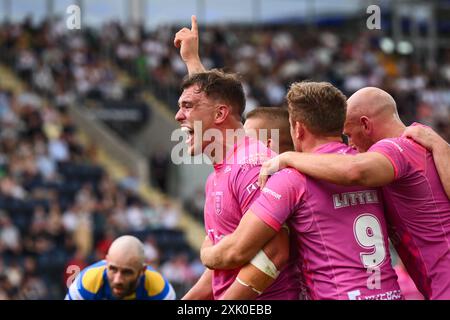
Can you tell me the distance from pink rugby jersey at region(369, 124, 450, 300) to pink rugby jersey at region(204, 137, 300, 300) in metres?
0.63

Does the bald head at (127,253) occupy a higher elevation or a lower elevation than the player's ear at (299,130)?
lower

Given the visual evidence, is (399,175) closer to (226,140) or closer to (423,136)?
(423,136)

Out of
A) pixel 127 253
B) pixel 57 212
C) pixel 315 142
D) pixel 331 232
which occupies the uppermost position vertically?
pixel 315 142

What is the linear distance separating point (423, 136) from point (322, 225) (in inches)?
33.1

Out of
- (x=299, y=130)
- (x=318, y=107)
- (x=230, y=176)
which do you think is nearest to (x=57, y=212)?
(x=230, y=176)

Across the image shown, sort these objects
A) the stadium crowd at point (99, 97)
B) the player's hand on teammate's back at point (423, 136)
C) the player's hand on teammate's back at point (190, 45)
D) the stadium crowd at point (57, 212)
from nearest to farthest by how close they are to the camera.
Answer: the player's hand on teammate's back at point (423, 136) → the player's hand on teammate's back at point (190, 45) → the stadium crowd at point (57, 212) → the stadium crowd at point (99, 97)

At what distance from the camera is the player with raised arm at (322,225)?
15.4 ft

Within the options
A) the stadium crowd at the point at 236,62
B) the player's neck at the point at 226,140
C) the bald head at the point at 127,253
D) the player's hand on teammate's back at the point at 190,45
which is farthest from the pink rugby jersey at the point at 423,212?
the stadium crowd at the point at 236,62

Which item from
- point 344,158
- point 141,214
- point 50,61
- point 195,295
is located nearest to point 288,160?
point 344,158

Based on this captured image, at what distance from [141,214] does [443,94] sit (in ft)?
41.3

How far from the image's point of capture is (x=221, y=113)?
531 cm

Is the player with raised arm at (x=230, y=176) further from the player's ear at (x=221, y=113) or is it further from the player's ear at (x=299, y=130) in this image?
the player's ear at (x=299, y=130)
